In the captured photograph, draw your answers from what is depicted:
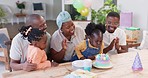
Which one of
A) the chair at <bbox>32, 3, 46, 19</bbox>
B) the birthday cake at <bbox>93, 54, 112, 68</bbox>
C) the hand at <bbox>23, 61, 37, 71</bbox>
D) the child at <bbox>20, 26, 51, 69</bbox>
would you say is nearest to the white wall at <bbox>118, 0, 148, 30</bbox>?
the birthday cake at <bbox>93, 54, 112, 68</bbox>

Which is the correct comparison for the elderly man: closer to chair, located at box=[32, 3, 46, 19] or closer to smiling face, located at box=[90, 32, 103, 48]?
smiling face, located at box=[90, 32, 103, 48]

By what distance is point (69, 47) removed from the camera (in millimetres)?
2273

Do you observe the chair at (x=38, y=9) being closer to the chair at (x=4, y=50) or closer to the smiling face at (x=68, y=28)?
the chair at (x=4, y=50)

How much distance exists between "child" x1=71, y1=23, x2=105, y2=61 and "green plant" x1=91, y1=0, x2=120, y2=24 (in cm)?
294

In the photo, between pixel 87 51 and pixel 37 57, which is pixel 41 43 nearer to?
pixel 37 57

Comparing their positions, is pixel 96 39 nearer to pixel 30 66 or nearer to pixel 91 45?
pixel 91 45

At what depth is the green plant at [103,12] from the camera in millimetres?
5037

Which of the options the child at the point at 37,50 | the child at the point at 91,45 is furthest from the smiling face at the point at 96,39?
the child at the point at 37,50

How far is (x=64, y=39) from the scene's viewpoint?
2.15 metres

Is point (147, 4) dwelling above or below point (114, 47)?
above

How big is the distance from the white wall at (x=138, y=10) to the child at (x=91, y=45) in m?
2.82

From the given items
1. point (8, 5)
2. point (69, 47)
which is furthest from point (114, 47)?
point (8, 5)

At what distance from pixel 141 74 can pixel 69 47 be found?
2.81ft

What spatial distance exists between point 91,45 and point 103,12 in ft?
10.5
